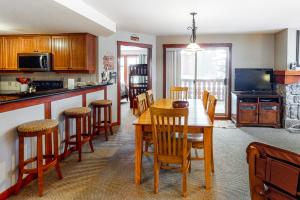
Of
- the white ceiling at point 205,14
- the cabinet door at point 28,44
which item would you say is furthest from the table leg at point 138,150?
the cabinet door at point 28,44

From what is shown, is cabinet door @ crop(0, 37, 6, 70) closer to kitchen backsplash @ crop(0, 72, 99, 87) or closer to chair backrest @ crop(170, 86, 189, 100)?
kitchen backsplash @ crop(0, 72, 99, 87)

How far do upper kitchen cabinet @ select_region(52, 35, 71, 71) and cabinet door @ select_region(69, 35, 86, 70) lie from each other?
0.33ft

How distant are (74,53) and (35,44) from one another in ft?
3.34

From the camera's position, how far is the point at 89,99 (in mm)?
5074

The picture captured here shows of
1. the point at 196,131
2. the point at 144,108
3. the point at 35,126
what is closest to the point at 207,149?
the point at 196,131

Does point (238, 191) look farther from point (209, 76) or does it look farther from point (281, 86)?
point (209, 76)

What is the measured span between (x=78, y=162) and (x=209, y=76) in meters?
5.87

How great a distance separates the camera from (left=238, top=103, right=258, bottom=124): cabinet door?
6.32 metres

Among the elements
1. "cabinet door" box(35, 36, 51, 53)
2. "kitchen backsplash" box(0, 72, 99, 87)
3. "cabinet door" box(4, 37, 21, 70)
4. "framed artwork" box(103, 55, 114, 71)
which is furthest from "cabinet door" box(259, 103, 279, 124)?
"cabinet door" box(4, 37, 21, 70)

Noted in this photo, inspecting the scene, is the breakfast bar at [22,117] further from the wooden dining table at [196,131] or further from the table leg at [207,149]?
the table leg at [207,149]

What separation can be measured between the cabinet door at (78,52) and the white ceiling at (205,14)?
0.90 meters

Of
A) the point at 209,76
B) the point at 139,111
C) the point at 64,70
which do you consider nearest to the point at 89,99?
the point at 64,70

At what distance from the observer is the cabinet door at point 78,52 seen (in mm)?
5675

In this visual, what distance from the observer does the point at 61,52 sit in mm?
5859
